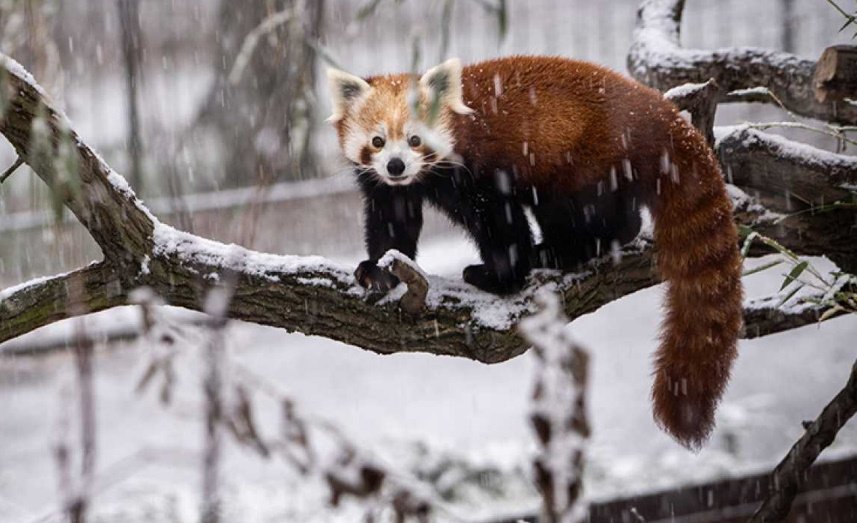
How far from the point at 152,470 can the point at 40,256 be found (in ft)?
6.90

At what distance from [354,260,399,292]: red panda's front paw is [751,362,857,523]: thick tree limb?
88 centimetres

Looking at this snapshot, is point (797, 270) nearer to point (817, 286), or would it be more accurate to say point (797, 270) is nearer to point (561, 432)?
point (817, 286)

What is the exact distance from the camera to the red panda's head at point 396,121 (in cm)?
213

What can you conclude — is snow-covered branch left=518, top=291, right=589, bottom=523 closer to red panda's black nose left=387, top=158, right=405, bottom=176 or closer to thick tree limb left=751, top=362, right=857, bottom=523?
thick tree limb left=751, top=362, right=857, bottom=523

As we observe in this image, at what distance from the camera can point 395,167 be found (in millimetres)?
2127

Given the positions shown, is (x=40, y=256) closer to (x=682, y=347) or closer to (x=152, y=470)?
(x=152, y=470)

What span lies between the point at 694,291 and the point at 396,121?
0.82m

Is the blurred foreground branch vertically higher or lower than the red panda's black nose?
lower

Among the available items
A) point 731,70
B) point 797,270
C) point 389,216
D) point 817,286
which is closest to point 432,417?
point 389,216

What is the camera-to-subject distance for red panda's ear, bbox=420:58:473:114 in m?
2.08

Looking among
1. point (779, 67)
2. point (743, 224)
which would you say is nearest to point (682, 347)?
point (743, 224)

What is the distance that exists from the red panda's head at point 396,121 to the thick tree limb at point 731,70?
822 mm

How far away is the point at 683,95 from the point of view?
2.23 metres

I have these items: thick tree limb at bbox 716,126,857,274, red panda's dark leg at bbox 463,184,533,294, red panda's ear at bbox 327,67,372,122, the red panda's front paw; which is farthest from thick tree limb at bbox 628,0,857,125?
the red panda's front paw
